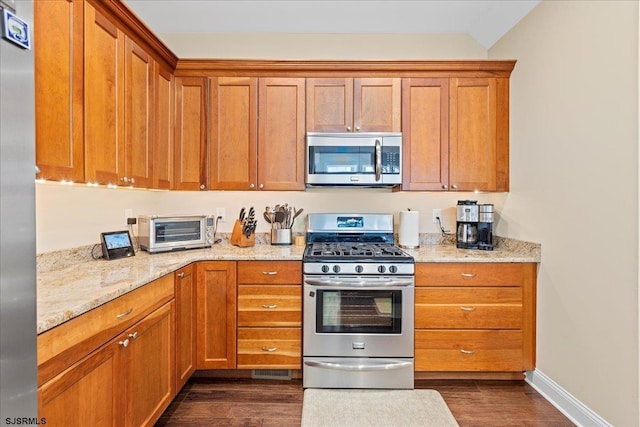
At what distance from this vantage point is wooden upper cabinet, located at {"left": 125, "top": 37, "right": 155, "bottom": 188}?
216cm

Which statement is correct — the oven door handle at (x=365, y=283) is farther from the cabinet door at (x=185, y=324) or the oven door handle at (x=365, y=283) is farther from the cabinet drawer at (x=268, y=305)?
the cabinet door at (x=185, y=324)

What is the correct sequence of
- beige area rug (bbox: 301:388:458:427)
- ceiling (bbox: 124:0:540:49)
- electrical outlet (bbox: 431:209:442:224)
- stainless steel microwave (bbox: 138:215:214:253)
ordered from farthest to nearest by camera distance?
electrical outlet (bbox: 431:209:442:224) < ceiling (bbox: 124:0:540:49) < stainless steel microwave (bbox: 138:215:214:253) < beige area rug (bbox: 301:388:458:427)

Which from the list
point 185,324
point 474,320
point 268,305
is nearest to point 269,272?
point 268,305

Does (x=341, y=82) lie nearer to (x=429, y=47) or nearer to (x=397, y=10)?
(x=397, y=10)

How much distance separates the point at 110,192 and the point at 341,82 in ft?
6.48

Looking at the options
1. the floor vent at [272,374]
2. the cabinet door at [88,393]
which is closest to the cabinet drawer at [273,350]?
the floor vent at [272,374]

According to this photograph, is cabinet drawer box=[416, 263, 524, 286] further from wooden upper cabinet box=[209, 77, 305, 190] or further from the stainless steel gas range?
wooden upper cabinet box=[209, 77, 305, 190]

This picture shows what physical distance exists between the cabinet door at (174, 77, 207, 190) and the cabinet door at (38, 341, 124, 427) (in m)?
1.59

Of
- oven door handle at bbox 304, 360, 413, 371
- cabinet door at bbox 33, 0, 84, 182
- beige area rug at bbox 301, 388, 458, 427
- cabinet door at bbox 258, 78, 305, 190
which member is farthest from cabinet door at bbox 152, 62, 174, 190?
beige area rug at bbox 301, 388, 458, 427

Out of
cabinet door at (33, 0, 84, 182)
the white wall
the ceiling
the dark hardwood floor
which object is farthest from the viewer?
the ceiling

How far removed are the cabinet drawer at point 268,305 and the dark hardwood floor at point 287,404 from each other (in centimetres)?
47

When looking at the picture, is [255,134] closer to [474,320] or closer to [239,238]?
[239,238]

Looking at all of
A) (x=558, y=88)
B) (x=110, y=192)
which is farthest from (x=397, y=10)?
(x=110, y=192)

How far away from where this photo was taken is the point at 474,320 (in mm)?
2430
